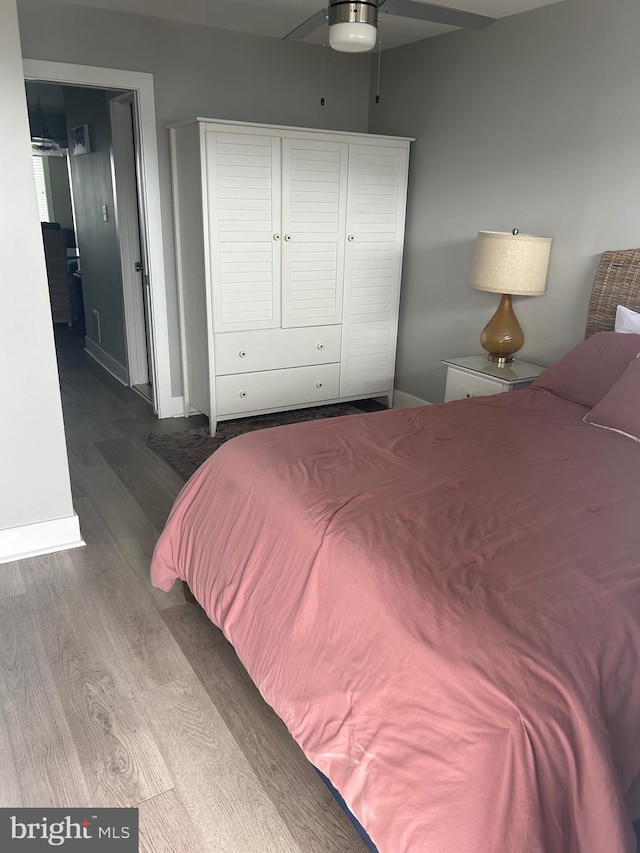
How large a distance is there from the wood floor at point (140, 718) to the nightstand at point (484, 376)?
1.79 meters

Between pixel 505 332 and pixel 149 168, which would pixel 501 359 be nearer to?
pixel 505 332

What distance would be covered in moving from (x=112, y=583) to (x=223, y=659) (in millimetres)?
654

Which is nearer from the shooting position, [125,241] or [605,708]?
[605,708]

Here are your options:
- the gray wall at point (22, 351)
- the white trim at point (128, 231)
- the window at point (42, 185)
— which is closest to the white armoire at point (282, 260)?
the white trim at point (128, 231)

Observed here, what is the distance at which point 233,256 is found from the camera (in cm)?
374

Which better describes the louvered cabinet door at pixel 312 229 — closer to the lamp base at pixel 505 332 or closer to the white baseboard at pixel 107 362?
the lamp base at pixel 505 332

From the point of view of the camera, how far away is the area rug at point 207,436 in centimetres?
363

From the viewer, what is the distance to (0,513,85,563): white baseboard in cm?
263

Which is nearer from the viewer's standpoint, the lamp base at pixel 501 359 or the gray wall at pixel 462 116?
the gray wall at pixel 462 116

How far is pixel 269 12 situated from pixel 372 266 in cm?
154

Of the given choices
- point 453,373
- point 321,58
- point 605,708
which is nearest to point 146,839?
point 605,708

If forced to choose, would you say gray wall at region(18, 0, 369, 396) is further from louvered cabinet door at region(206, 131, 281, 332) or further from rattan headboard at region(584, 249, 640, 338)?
rattan headboard at region(584, 249, 640, 338)

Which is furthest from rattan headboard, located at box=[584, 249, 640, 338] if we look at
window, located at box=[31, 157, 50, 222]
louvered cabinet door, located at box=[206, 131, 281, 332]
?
window, located at box=[31, 157, 50, 222]

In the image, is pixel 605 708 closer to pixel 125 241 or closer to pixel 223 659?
pixel 223 659
